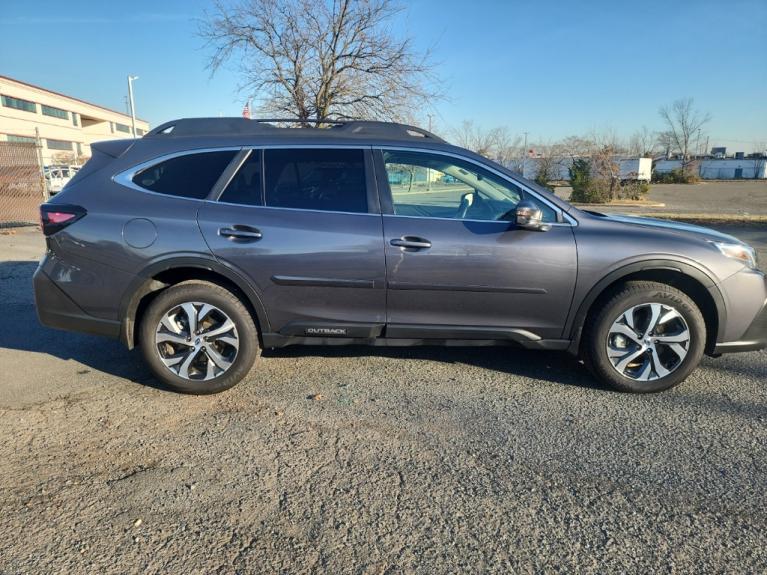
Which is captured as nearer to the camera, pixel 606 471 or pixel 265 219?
pixel 606 471

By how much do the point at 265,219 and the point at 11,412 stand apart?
2.08 meters

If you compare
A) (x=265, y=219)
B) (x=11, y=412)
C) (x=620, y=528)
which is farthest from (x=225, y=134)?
(x=620, y=528)

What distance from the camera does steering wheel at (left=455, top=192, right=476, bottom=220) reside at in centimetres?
375

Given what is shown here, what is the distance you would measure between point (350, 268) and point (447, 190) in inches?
39.4

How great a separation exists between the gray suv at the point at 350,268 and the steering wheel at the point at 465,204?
22 millimetres

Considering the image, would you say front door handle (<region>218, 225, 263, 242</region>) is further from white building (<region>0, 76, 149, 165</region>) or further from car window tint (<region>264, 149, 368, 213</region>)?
white building (<region>0, 76, 149, 165</region>)

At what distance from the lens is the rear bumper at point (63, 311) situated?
3689mm

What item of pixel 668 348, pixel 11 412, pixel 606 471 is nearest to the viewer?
pixel 606 471

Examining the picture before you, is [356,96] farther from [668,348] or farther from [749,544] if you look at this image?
[749,544]

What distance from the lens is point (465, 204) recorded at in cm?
384

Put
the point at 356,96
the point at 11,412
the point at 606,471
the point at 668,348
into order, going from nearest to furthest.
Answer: the point at 606,471
the point at 11,412
the point at 668,348
the point at 356,96

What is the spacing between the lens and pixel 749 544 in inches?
88.0

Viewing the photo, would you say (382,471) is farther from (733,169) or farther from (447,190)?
(733,169)

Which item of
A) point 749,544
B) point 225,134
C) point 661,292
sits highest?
point 225,134
